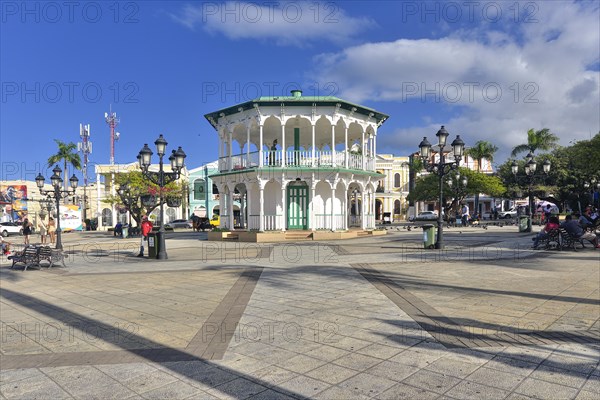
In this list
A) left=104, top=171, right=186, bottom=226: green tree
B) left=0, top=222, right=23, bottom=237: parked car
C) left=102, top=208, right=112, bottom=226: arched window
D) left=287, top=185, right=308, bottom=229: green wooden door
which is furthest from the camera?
left=102, top=208, right=112, bottom=226: arched window

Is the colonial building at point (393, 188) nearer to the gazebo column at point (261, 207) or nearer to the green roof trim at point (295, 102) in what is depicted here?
the green roof trim at point (295, 102)

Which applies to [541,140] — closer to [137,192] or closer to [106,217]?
[137,192]

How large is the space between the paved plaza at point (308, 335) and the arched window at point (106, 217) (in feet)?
167

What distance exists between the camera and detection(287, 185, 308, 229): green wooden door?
72.7 ft

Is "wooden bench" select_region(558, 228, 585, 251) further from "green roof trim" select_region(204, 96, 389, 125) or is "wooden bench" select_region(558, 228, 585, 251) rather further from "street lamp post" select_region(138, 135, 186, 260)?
"street lamp post" select_region(138, 135, 186, 260)

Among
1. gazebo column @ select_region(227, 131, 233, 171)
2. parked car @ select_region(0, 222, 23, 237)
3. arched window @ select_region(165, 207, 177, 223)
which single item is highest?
gazebo column @ select_region(227, 131, 233, 171)

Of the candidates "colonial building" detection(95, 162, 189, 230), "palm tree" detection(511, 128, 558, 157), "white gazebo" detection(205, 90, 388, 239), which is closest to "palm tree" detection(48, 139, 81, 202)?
"colonial building" detection(95, 162, 189, 230)

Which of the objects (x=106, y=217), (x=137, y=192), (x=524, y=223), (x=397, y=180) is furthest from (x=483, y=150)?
(x=106, y=217)

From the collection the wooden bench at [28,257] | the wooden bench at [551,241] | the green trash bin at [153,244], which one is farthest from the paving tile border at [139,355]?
the wooden bench at [551,241]

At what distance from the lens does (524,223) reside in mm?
23594

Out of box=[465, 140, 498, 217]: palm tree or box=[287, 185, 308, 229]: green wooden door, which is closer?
box=[287, 185, 308, 229]: green wooden door

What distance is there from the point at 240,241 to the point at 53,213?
33.5 meters

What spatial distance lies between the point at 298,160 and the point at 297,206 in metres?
2.76

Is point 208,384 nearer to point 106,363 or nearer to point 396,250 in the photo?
point 106,363
